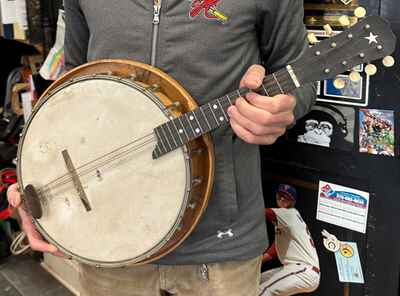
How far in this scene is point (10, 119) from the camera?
89.3 inches

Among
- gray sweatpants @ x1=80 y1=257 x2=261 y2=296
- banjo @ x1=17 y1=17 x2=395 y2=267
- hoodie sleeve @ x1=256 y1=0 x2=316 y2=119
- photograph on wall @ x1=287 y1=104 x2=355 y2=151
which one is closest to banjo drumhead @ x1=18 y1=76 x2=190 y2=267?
banjo @ x1=17 y1=17 x2=395 y2=267

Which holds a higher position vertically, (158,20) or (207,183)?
(158,20)

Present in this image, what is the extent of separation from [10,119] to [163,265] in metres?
1.55

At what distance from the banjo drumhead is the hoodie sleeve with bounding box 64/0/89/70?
20 cm

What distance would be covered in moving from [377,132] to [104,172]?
0.64 metres

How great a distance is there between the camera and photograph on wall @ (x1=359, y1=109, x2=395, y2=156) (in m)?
1.13

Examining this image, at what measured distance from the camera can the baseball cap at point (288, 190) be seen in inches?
52.4

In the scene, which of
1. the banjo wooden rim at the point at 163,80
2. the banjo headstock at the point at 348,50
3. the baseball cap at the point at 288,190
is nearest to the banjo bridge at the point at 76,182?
the banjo wooden rim at the point at 163,80

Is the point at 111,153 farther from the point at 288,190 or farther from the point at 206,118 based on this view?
the point at 288,190

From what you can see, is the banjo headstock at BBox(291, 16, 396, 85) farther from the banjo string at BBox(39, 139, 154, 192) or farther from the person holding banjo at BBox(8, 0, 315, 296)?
the banjo string at BBox(39, 139, 154, 192)

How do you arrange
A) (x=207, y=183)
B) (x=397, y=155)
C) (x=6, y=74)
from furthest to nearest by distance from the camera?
(x=6, y=74) < (x=397, y=155) < (x=207, y=183)

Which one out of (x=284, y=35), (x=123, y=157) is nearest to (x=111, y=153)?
(x=123, y=157)

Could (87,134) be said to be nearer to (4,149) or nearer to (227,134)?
(227,134)

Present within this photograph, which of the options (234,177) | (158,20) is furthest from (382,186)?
(158,20)
